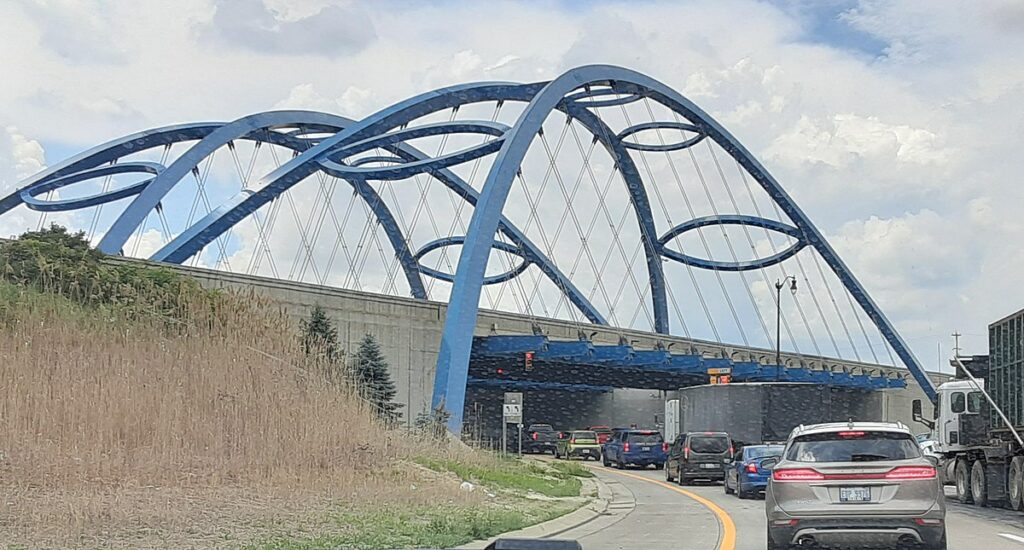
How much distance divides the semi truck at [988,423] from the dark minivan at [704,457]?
275 inches

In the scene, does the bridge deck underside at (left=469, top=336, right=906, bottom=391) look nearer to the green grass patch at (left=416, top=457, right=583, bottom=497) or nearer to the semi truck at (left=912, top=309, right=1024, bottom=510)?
the semi truck at (left=912, top=309, right=1024, bottom=510)

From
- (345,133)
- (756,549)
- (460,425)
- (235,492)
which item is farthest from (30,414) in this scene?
(345,133)

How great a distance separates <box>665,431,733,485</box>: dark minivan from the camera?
36062 millimetres

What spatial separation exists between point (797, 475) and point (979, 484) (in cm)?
1390

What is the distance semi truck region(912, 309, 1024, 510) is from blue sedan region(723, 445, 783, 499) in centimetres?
375

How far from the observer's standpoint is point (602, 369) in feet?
228

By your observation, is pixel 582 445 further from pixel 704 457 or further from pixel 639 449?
pixel 704 457

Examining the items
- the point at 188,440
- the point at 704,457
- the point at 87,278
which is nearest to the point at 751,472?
A: the point at 704,457

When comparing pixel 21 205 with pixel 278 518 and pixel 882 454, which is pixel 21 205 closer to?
pixel 278 518

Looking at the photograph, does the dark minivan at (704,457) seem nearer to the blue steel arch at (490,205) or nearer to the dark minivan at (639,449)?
the blue steel arch at (490,205)

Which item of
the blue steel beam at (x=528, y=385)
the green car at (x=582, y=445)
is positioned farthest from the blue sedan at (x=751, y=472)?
the blue steel beam at (x=528, y=385)

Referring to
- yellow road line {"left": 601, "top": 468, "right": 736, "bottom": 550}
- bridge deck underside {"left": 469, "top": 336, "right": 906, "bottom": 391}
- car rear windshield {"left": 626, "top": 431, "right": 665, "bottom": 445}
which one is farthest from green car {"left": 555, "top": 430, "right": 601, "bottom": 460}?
yellow road line {"left": 601, "top": 468, "right": 736, "bottom": 550}

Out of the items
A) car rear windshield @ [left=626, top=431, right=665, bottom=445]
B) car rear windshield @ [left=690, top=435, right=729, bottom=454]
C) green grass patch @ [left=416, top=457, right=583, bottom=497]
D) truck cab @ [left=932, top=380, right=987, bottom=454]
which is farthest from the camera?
car rear windshield @ [left=626, top=431, right=665, bottom=445]

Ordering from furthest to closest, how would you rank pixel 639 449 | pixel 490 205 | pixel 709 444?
pixel 639 449 < pixel 490 205 < pixel 709 444
